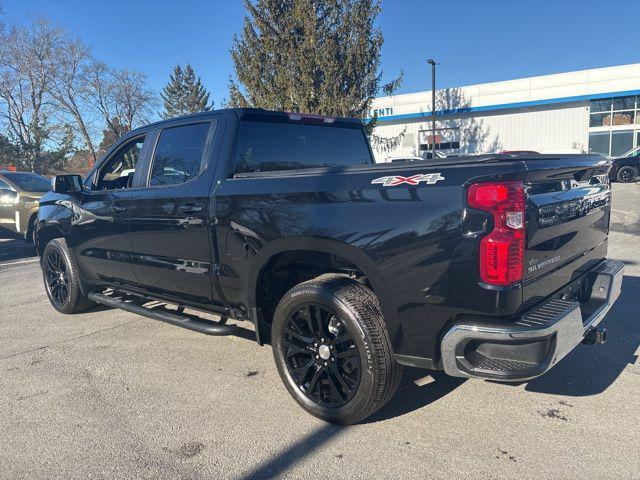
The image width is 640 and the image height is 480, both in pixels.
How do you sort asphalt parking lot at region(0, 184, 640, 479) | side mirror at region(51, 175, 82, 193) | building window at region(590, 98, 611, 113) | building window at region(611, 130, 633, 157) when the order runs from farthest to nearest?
building window at region(590, 98, 611, 113), building window at region(611, 130, 633, 157), side mirror at region(51, 175, 82, 193), asphalt parking lot at region(0, 184, 640, 479)

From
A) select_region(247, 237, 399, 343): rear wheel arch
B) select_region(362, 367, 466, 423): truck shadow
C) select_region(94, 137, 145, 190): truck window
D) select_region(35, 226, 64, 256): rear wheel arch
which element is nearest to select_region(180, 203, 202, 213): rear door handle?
select_region(247, 237, 399, 343): rear wheel arch

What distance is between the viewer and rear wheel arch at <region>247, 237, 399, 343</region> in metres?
2.63

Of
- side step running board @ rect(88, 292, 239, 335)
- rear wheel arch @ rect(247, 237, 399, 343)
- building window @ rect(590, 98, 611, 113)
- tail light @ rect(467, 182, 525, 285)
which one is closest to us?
tail light @ rect(467, 182, 525, 285)

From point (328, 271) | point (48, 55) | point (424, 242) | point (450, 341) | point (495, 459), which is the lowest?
point (495, 459)

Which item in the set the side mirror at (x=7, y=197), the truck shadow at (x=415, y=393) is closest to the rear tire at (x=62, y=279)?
the truck shadow at (x=415, y=393)

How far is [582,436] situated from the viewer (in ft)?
8.84

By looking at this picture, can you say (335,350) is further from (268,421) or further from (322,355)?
(268,421)

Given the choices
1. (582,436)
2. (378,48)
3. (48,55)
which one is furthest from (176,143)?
(48,55)

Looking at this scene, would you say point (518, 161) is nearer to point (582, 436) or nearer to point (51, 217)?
point (582, 436)

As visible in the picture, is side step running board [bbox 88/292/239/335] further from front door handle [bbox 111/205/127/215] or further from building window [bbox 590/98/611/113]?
building window [bbox 590/98/611/113]

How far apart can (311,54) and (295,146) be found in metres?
12.5

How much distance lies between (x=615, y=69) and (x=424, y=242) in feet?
113

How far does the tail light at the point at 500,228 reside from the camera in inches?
88.7

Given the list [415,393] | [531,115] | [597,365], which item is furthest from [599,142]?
[415,393]
